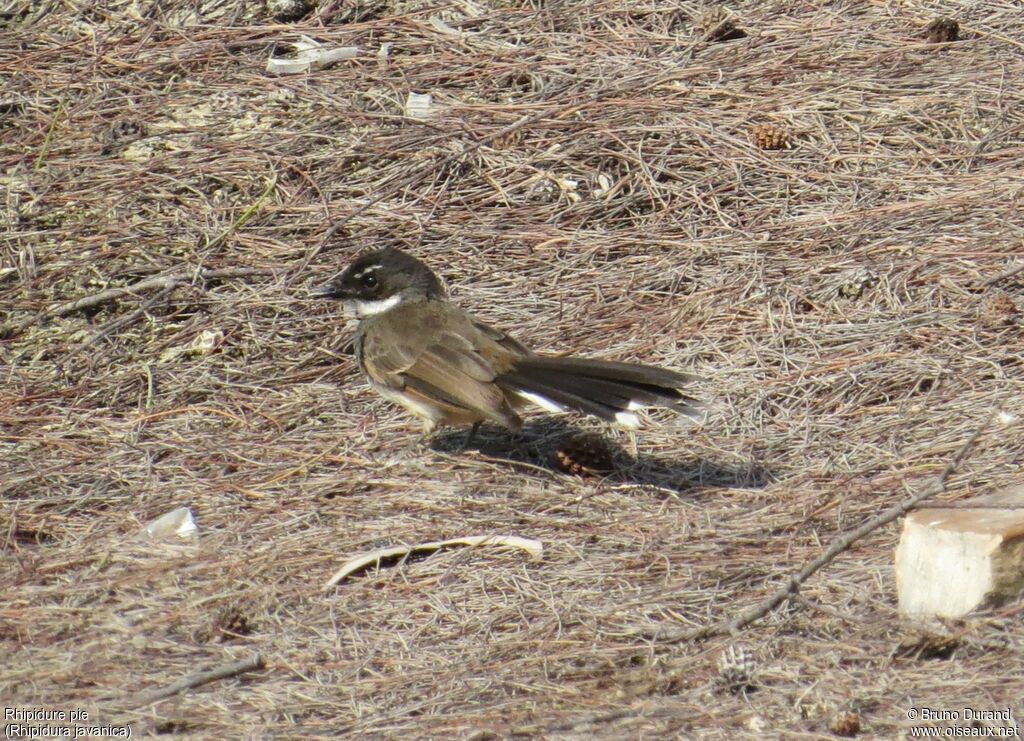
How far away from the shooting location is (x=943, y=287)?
683 cm

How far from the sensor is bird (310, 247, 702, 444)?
5.77 metres

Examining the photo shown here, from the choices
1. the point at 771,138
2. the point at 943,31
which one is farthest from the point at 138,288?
the point at 943,31

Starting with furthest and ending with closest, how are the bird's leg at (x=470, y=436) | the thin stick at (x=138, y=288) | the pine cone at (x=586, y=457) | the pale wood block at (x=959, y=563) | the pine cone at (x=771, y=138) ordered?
1. the pine cone at (x=771, y=138)
2. the thin stick at (x=138, y=288)
3. the bird's leg at (x=470, y=436)
4. the pine cone at (x=586, y=457)
5. the pale wood block at (x=959, y=563)

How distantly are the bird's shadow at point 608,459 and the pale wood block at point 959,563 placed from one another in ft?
3.98

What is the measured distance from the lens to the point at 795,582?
4645mm

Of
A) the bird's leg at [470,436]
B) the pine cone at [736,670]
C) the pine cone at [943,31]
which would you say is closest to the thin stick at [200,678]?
the pine cone at [736,670]

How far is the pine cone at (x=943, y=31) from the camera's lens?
8.66 meters

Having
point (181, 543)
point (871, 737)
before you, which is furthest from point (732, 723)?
point (181, 543)

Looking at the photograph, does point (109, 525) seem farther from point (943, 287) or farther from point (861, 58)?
point (861, 58)

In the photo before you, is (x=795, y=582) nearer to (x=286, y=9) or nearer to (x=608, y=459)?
(x=608, y=459)

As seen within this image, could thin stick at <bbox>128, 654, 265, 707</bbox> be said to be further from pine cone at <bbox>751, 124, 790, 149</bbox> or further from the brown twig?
pine cone at <bbox>751, 124, 790, 149</bbox>

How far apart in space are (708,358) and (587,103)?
2.41 metres

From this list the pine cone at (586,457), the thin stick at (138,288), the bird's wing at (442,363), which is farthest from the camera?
the thin stick at (138,288)

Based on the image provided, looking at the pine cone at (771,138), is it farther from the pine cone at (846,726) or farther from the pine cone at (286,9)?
the pine cone at (846,726)
